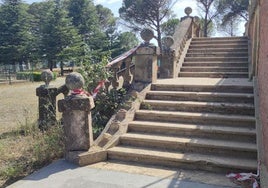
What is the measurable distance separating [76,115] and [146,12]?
114 feet

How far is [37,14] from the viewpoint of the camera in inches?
1950

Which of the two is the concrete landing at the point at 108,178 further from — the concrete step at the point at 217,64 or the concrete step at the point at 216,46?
the concrete step at the point at 216,46

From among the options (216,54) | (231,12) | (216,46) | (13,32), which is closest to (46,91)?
(216,54)

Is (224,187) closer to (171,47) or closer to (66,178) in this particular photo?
(66,178)

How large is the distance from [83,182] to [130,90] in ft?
9.40

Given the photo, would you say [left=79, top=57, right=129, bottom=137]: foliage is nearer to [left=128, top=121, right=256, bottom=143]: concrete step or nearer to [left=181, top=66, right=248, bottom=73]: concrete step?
[left=128, top=121, right=256, bottom=143]: concrete step

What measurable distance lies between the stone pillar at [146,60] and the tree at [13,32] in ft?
93.8

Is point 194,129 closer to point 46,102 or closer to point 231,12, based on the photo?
point 46,102

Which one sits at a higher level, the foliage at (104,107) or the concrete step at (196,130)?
the foliage at (104,107)

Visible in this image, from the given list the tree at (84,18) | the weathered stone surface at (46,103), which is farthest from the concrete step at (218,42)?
the tree at (84,18)

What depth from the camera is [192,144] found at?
4918mm

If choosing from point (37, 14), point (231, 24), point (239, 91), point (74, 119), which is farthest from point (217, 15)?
point (74, 119)

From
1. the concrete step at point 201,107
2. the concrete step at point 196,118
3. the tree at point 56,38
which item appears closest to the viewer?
the concrete step at point 196,118

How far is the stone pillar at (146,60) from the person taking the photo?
6.52 metres
